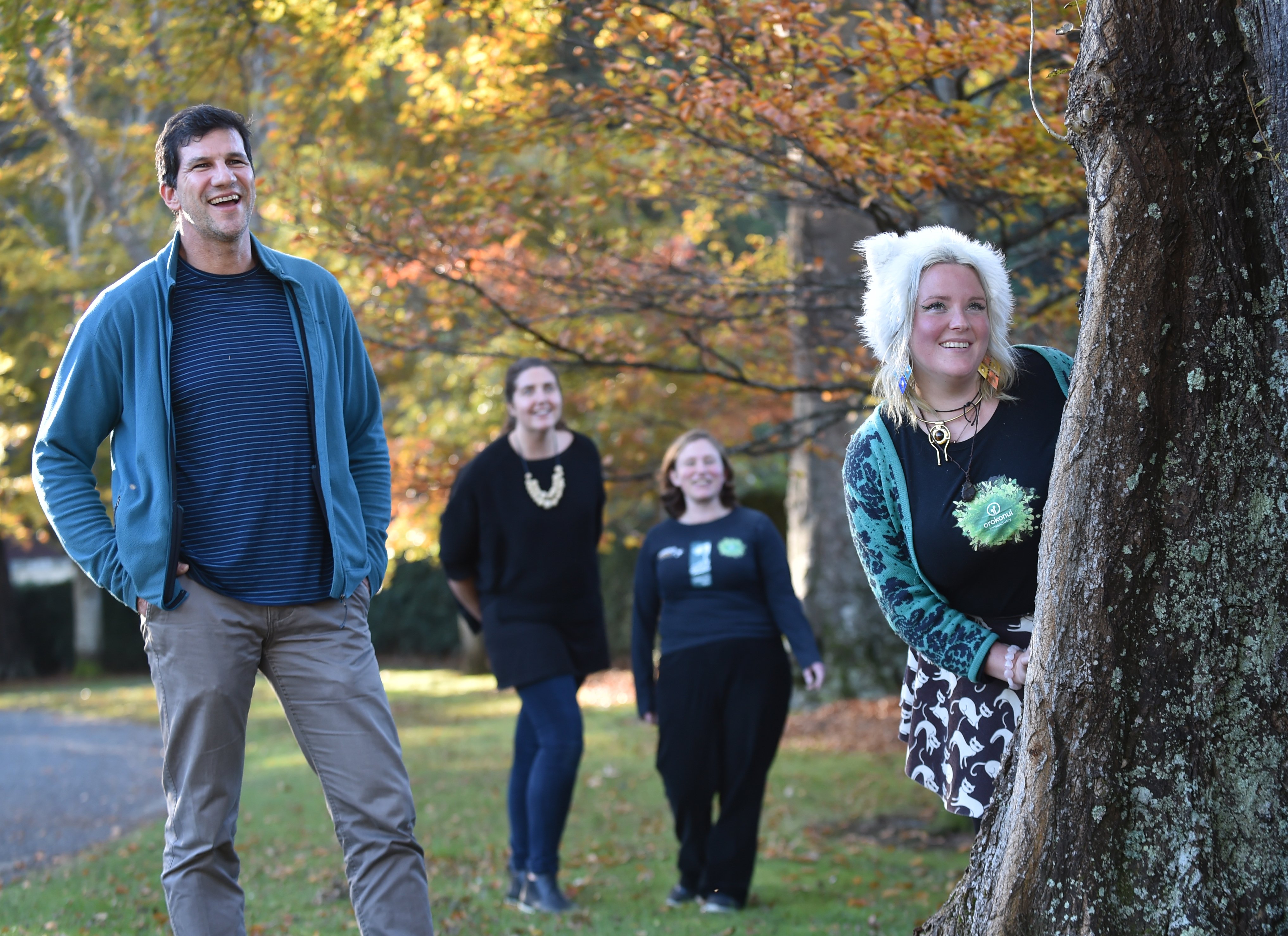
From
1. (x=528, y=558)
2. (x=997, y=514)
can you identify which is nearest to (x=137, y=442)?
(x=997, y=514)

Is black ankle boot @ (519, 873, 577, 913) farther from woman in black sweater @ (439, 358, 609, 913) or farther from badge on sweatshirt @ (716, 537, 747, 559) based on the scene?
badge on sweatshirt @ (716, 537, 747, 559)

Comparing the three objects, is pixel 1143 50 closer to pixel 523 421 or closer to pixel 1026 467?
pixel 1026 467

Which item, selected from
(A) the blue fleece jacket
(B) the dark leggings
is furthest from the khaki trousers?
(B) the dark leggings

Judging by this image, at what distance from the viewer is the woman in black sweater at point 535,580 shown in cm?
568

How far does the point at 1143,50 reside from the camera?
262 centimetres

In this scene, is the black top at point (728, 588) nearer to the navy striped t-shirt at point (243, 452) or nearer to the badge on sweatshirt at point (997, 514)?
the badge on sweatshirt at point (997, 514)

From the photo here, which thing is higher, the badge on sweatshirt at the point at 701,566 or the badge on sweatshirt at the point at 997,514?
the badge on sweatshirt at the point at 997,514

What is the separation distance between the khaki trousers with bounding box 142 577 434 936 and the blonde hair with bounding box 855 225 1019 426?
161cm

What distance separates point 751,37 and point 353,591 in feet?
11.5

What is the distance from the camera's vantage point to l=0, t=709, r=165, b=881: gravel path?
788 cm

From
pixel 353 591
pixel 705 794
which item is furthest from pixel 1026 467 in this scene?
pixel 705 794

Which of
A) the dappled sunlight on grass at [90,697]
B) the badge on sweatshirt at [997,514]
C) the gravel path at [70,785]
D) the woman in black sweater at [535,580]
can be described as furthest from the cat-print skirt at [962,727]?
the dappled sunlight on grass at [90,697]

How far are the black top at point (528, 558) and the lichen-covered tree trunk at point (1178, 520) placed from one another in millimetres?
3364

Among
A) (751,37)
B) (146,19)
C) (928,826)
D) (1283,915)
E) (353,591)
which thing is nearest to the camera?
(1283,915)
